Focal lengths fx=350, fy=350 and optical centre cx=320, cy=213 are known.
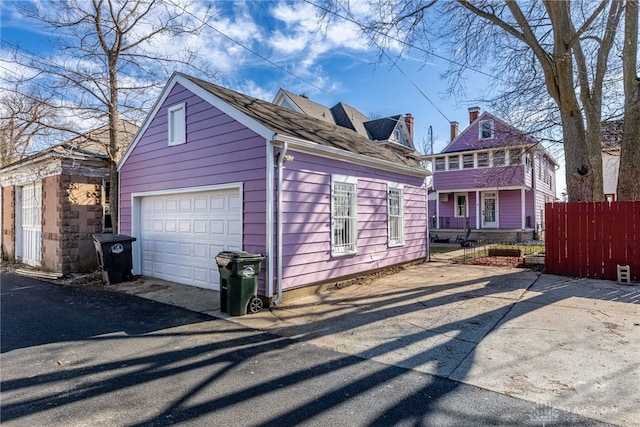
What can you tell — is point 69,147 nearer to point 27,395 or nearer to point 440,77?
point 27,395

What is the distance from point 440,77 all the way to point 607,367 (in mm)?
9190

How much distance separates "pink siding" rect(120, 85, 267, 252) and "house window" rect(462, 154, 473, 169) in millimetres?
17565

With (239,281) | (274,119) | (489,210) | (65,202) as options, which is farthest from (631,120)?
(65,202)

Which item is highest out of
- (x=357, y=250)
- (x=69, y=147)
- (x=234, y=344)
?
(x=69, y=147)

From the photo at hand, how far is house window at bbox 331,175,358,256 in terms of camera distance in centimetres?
770

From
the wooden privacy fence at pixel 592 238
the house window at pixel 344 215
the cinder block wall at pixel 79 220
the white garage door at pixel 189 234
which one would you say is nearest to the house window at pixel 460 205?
the wooden privacy fence at pixel 592 238

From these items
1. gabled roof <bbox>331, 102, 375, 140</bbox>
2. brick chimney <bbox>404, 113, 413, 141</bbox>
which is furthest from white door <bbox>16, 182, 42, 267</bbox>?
brick chimney <bbox>404, 113, 413, 141</bbox>

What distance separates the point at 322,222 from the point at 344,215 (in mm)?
892

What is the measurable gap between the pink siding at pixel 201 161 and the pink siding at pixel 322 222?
0.59 metres

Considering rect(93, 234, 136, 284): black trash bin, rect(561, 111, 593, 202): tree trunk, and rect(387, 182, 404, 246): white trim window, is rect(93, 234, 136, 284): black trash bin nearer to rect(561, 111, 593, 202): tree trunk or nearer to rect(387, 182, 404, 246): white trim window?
rect(387, 182, 404, 246): white trim window

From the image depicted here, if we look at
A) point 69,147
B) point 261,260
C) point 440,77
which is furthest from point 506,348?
point 69,147

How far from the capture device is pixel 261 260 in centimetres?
601

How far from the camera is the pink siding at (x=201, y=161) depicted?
6531mm

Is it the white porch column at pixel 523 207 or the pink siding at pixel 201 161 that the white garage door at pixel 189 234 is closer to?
Answer: the pink siding at pixel 201 161
